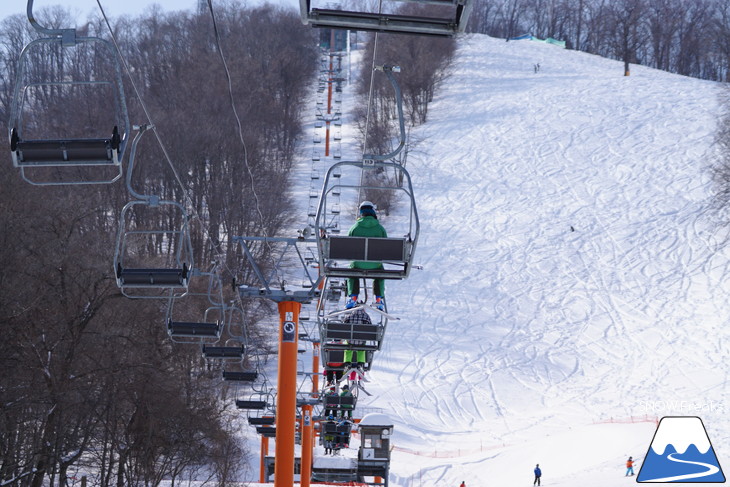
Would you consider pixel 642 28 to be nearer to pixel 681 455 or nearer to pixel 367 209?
pixel 681 455

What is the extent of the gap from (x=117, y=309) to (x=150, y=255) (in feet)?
36.6

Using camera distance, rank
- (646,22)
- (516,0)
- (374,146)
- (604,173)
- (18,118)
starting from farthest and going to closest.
Answer: (516,0)
(646,22)
(374,146)
(604,173)
(18,118)

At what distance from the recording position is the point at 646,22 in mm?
99000

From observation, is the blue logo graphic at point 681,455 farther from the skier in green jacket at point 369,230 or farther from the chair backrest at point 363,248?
the chair backrest at point 363,248

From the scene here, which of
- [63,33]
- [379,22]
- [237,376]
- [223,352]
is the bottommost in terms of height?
[237,376]

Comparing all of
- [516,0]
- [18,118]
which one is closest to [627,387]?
[18,118]

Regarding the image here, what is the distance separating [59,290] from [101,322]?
4.65 meters

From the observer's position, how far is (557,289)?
149ft

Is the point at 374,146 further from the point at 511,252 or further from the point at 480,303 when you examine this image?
the point at 480,303

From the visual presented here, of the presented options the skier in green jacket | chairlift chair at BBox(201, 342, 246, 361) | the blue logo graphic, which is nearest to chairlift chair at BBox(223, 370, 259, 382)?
chairlift chair at BBox(201, 342, 246, 361)

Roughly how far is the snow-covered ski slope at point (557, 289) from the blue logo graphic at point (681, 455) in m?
0.54

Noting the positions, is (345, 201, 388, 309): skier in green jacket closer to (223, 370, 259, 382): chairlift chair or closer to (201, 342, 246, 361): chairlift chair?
(201, 342, 246, 361): chairlift chair

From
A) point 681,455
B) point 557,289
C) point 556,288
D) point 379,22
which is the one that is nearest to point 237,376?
point 681,455

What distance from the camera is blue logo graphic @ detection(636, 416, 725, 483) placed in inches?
1086
